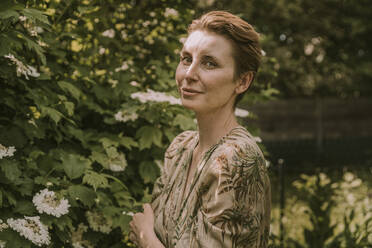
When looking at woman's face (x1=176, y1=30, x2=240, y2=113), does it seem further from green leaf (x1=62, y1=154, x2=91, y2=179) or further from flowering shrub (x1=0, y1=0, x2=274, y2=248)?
green leaf (x1=62, y1=154, x2=91, y2=179)

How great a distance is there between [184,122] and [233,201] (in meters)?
1.31

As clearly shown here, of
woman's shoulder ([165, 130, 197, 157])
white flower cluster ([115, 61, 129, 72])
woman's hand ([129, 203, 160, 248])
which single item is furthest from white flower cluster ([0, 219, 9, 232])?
white flower cluster ([115, 61, 129, 72])

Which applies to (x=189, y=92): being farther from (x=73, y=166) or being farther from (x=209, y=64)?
(x=73, y=166)

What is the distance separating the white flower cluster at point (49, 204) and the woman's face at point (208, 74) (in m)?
0.83

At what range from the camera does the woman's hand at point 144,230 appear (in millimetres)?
1813

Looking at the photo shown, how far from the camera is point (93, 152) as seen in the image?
8.43ft

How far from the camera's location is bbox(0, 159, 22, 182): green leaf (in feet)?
6.67

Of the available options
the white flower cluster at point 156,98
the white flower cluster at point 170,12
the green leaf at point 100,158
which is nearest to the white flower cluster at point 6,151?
the green leaf at point 100,158

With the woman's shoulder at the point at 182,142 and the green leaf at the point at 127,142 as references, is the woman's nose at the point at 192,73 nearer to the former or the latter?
the woman's shoulder at the point at 182,142

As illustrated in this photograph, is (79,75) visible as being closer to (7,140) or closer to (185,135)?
(7,140)

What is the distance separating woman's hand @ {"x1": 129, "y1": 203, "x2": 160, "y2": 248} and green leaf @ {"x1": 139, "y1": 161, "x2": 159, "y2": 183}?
0.76m

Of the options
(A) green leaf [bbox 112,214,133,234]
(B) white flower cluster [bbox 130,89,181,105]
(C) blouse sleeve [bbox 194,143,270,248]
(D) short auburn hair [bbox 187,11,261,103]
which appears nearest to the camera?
(C) blouse sleeve [bbox 194,143,270,248]

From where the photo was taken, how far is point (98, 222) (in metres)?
2.51

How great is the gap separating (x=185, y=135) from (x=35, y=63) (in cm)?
124
